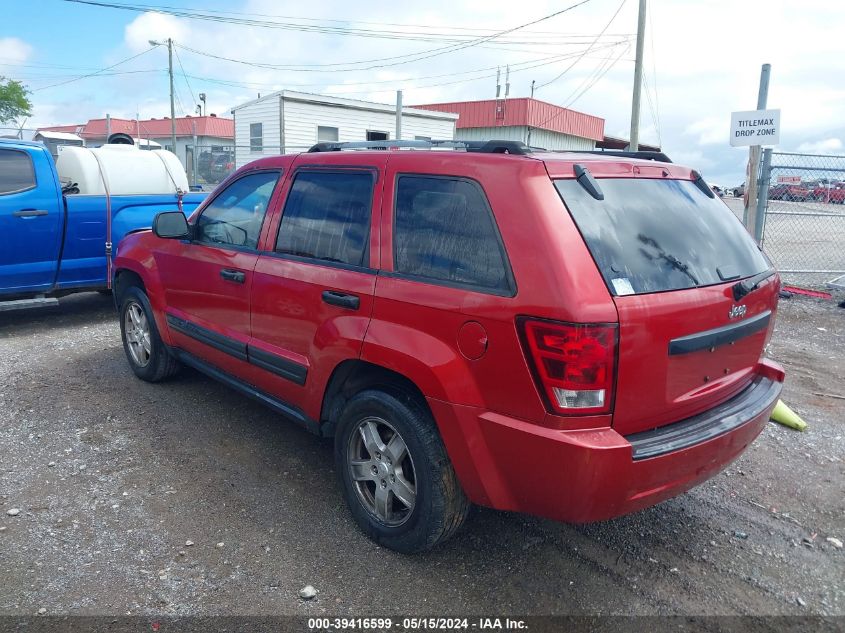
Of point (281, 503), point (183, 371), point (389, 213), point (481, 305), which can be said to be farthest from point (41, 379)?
point (481, 305)

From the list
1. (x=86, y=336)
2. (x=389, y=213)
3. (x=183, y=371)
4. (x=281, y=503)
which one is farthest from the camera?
(x=86, y=336)

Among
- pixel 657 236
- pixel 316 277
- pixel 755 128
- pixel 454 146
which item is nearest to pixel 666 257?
pixel 657 236

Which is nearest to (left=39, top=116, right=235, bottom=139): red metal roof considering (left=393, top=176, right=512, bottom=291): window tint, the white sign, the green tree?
the green tree

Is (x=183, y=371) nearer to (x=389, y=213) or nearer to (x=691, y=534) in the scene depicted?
(x=389, y=213)

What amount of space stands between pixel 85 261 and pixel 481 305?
240 inches

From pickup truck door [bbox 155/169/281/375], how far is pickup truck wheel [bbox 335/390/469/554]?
1.13m

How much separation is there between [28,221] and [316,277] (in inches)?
192

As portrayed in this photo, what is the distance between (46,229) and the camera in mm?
6879

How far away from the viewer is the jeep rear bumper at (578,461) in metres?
2.43

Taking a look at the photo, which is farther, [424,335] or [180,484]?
[180,484]

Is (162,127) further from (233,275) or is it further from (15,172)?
(233,275)

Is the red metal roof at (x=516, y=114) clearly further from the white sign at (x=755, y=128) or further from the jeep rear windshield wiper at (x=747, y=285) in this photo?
the jeep rear windshield wiper at (x=747, y=285)

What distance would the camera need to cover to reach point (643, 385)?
2.54 m

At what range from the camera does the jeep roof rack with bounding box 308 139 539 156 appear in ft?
9.37
